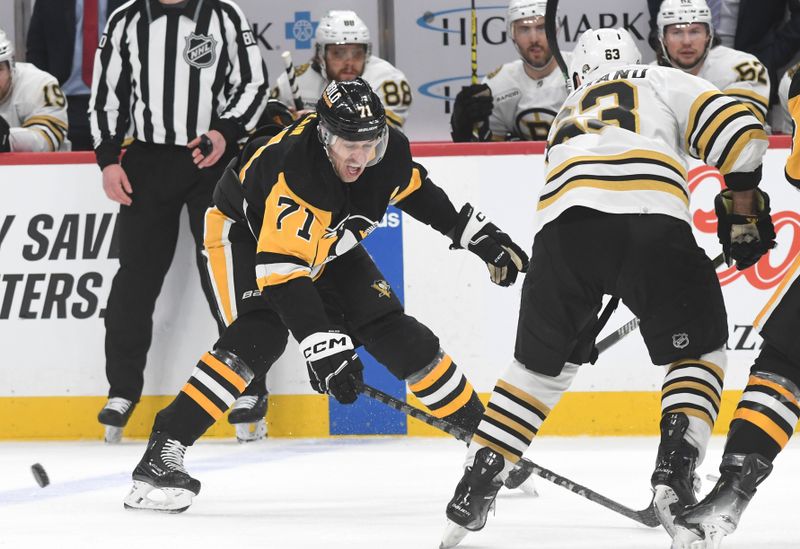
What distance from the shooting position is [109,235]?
4676mm

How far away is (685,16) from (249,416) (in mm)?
2160

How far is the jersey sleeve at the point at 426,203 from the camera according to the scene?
3287mm

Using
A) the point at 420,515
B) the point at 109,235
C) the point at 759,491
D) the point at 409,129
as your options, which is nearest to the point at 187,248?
the point at 109,235

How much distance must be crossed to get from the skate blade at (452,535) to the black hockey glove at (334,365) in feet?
1.19

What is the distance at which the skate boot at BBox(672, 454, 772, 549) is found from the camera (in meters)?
2.26

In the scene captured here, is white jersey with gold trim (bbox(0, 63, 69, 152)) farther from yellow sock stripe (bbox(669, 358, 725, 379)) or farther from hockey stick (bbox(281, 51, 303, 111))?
yellow sock stripe (bbox(669, 358, 725, 379))

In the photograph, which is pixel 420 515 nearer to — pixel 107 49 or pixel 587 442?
pixel 587 442

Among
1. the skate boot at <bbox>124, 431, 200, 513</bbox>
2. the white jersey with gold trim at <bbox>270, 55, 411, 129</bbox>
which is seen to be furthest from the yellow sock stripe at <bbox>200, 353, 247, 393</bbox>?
the white jersey with gold trim at <bbox>270, 55, 411, 129</bbox>

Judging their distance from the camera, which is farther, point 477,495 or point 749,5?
point 749,5

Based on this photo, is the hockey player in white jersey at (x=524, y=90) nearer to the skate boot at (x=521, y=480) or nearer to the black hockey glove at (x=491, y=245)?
the black hockey glove at (x=491, y=245)

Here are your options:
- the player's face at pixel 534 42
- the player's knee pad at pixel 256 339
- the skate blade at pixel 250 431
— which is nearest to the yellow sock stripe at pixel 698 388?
the player's knee pad at pixel 256 339

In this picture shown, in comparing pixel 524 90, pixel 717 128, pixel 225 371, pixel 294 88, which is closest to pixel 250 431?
pixel 294 88

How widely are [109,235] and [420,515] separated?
6.71ft

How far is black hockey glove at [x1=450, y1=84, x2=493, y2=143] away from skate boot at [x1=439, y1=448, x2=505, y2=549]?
8.11 ft
